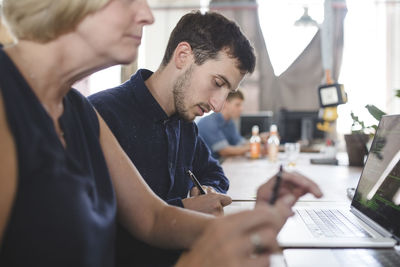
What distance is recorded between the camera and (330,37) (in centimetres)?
550

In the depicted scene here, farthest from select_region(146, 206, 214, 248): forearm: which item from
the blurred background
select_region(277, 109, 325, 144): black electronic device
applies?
the blurred background

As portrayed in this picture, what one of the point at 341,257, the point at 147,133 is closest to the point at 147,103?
the point at 147,133

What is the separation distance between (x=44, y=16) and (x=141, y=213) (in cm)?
52

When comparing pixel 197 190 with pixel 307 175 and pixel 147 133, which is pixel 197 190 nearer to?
pixel 147 133

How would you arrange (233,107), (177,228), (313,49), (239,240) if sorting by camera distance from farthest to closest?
1. (313,49)
2. (233,107)
3. (177,228)
4. (239,240)

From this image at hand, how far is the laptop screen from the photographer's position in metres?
0.99

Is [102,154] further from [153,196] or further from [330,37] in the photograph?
[330,37]

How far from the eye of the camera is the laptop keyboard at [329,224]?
99 cm

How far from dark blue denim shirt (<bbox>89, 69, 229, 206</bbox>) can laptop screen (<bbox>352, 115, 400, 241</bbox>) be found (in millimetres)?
579

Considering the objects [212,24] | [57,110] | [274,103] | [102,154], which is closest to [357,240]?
[102,154]

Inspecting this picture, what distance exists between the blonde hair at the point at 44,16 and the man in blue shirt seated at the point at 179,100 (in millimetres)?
581

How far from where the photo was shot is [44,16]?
0.73m

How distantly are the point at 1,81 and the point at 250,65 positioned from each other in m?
1.08

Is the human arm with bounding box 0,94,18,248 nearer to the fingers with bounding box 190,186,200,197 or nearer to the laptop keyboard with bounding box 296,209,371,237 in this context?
the laptop keyboard with bounding box 296,209,371,237
